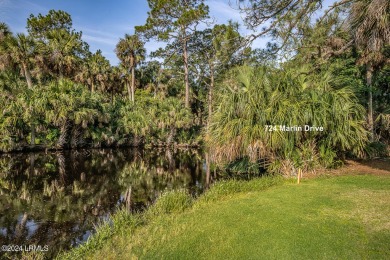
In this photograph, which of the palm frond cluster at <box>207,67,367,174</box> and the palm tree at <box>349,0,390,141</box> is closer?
the palm tree at <box>349,0,390,141</box>

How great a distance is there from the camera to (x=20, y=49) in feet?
84.0

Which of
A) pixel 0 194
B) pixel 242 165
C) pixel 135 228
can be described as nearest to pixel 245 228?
pixel 135 228

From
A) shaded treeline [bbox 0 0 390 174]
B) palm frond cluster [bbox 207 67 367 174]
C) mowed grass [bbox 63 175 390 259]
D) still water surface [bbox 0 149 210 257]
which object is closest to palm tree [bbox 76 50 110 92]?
shaded treeline [bbox 0 0 390 174]

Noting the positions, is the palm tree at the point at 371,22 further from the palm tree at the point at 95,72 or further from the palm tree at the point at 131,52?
the palm tree at the point at 95,72

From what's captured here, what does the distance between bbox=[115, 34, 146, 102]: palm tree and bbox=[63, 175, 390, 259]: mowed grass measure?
102ft

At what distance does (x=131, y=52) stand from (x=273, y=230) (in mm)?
34866

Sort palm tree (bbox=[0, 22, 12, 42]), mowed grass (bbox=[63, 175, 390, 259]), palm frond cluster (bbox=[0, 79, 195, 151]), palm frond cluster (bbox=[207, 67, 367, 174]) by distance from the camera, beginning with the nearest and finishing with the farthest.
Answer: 1. mowed grass (bbox=[63, 175, 390, 259])
2. palm frond cluster (bbox=[207, 67, 367, 174])
3. palm frond cluster (bbox=[0, 79, 195, 151])
4. palm tree (bbox=[0, 22, 12, 42])

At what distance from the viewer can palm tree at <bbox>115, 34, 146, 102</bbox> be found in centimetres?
3538

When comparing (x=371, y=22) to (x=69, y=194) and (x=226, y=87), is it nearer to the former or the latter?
(x=226, y=87)

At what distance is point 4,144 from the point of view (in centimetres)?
2188

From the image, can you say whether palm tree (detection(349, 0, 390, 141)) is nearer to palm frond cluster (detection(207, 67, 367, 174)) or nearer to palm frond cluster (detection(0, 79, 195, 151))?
palm frond cluster (detection(207, 67, 367, 174))

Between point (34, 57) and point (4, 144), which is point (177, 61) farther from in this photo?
point (4, 144)

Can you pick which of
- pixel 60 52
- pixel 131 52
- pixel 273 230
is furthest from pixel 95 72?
pixel 273 230

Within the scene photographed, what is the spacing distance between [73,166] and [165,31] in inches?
786
